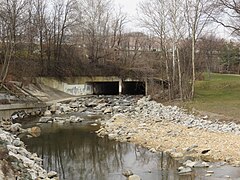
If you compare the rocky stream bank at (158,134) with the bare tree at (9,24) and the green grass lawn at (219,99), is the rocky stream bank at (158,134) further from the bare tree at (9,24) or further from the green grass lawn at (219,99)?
the bare tree at (9,24)

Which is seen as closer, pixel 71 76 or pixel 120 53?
pixel 71 76

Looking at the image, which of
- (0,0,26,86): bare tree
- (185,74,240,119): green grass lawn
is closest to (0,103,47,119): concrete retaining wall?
(0,0,26,86): bare tree

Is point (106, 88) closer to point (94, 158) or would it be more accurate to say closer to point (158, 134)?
point (158, 134)

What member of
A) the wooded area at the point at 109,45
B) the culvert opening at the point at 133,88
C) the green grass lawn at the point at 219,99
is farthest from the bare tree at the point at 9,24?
the green grass lawn at the point at 219,99

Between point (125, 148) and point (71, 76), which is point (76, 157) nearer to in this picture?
point (125, 148)

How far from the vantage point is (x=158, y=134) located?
1847 centimetres

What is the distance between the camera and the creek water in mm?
12250

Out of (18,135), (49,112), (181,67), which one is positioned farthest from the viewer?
(181,67)

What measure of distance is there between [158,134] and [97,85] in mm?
29148

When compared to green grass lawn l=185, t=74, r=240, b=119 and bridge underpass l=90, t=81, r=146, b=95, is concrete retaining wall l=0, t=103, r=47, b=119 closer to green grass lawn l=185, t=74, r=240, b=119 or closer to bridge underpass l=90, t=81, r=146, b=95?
green grass lawn l=185, t=74, r=240, b=119

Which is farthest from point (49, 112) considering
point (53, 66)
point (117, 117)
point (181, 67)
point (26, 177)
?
point (26, 177)

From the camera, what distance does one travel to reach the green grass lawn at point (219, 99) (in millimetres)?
22953

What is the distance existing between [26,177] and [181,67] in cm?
2280

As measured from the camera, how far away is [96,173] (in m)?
12.7
